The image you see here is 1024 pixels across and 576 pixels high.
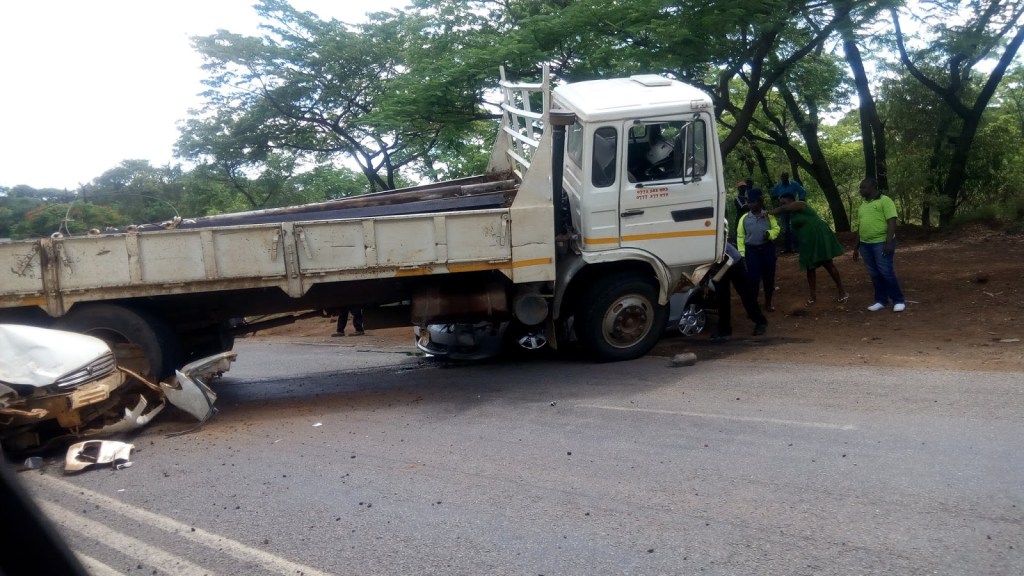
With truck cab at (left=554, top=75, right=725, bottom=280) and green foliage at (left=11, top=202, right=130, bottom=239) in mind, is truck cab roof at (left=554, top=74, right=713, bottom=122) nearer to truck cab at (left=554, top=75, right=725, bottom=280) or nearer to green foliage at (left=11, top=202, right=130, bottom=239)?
truck cab at (left=554, top=75, right=725, bottom=280)

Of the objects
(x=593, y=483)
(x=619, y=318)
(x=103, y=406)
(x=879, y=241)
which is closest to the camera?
(x=593, y=483)

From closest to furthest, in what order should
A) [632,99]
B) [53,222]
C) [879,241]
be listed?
[53,222] → [632,99] → [879,241]

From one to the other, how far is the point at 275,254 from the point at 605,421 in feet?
11.3

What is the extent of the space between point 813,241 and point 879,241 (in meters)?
0.89

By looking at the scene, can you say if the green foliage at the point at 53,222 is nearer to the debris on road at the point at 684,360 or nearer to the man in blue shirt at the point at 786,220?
the debris on road at the point at 684,360

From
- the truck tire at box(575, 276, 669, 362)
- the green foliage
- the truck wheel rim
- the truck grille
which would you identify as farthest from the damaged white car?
the truck wheel rim

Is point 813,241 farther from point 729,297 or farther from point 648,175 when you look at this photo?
point 648,175

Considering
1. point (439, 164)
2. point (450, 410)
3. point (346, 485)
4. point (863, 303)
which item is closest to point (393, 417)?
point (450, 410)

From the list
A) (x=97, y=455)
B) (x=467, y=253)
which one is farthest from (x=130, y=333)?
(x=467, y=253)

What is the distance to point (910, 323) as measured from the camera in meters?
9.41

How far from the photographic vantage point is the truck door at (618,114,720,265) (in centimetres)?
789

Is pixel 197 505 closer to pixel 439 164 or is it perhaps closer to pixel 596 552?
pixel 596 552

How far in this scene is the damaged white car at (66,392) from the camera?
593cm

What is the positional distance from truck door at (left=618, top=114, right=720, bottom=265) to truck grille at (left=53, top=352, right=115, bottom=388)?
188 inches
